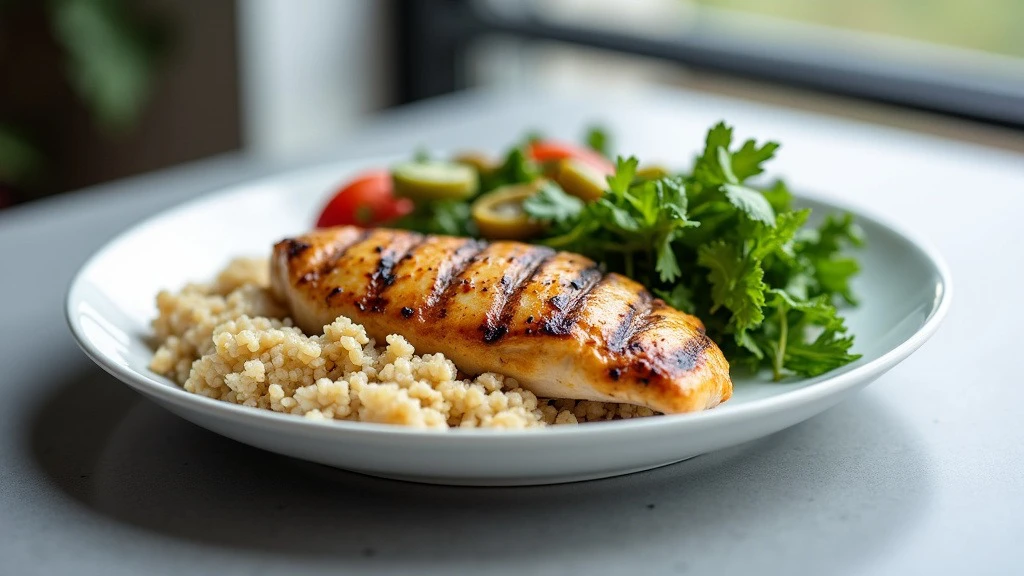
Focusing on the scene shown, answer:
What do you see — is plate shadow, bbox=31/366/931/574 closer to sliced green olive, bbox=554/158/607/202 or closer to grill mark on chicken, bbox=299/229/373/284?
grill mark on chicken, bbox=299/229/373/284

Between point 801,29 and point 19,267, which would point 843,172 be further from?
point 19,267

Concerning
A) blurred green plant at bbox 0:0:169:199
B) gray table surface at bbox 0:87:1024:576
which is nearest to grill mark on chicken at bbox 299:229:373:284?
gray table surface at bbox 0:87:1024:576

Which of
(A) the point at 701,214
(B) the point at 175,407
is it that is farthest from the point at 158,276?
(A) the point at 701,214

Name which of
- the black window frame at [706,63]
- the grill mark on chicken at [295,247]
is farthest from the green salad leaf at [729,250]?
the black window frame at [706,63]

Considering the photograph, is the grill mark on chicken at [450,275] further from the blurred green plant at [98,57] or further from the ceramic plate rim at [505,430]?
the blurred green plant at [98,57]

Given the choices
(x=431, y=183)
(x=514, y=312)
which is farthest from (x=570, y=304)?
(x=431, y=183)
